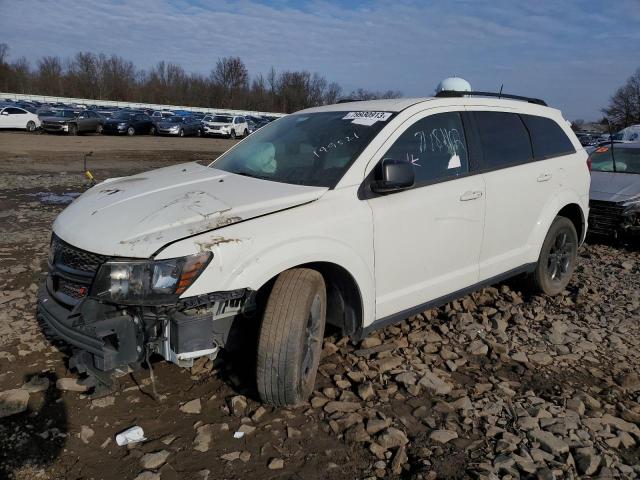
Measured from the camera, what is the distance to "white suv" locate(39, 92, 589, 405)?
2.76 metres

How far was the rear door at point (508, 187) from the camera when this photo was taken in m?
4.27

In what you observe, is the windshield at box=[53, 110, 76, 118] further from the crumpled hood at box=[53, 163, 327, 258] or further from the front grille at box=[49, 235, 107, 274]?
the front grille at box=[49, 235, 107, 274]

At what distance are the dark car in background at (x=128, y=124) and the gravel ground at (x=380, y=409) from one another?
30905mm

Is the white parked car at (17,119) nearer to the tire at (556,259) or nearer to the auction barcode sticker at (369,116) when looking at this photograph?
the auction barcode sticker at (369,116)

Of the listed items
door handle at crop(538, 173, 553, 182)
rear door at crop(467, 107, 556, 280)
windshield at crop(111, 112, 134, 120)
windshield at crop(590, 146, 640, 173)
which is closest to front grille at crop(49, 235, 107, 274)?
rear door at crop(467, 107, 556, 280)

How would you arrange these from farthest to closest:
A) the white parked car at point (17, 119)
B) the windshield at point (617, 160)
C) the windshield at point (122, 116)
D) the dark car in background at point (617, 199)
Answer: the windshield at point (122, 116), the white parked car at point (17, 119), the windshield at point (617, 160), the dark car in background at point (617, 199)

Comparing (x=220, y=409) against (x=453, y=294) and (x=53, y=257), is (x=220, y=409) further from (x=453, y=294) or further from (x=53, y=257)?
(x=453, y=294)

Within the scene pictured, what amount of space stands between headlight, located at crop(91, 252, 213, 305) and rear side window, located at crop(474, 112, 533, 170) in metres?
2.53

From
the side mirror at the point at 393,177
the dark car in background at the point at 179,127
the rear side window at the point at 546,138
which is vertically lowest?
the dark car in background at the point at 179,127

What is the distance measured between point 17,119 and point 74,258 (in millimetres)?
31820

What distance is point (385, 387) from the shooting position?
140 inches

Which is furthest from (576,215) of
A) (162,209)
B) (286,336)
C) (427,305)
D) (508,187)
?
(162,209)

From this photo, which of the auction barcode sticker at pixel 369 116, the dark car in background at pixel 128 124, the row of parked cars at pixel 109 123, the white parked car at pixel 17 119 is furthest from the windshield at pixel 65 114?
the auction barcode sticker at pixel 369 116

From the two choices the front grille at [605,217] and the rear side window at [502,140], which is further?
the front grille at [605,217]
